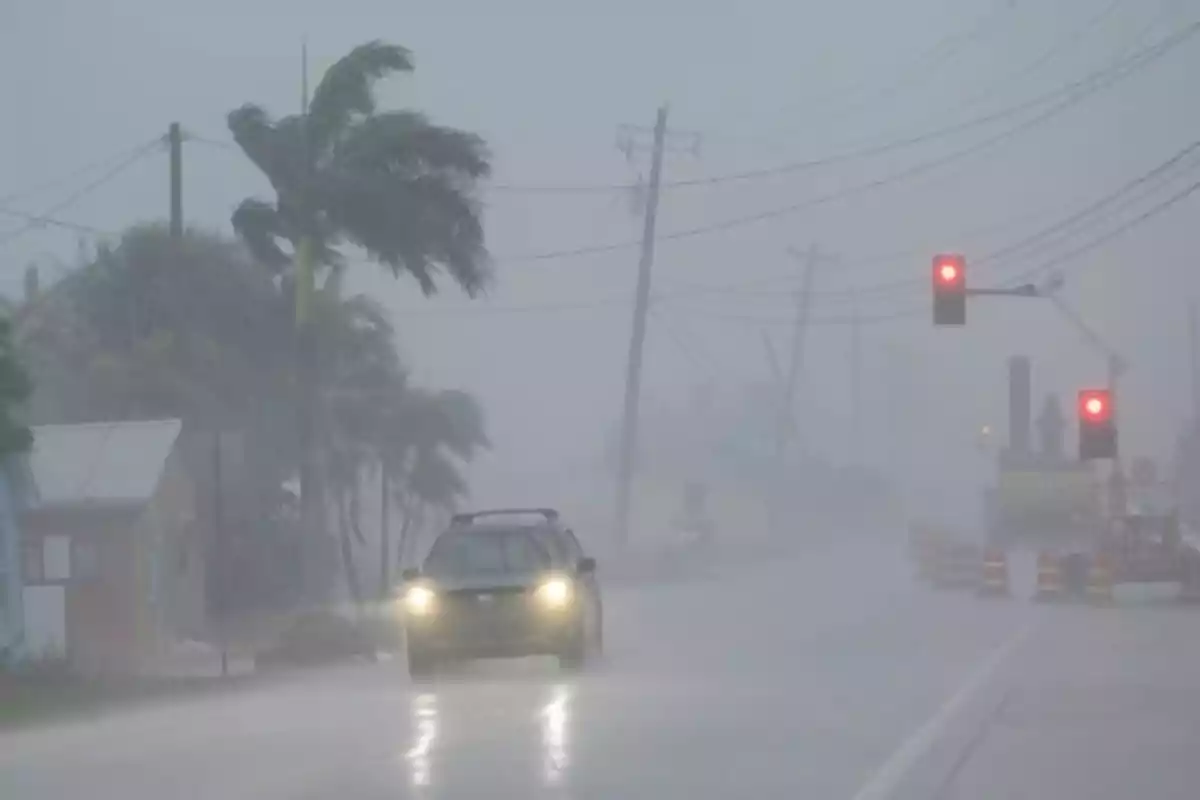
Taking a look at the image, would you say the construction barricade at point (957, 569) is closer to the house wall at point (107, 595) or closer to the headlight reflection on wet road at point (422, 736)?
the house wall at point (107, 595)

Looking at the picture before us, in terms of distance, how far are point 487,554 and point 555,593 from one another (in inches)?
52.8

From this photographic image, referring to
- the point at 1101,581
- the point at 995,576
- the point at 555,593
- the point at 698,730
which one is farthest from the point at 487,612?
the point at 995,576

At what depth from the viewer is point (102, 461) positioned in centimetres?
4388

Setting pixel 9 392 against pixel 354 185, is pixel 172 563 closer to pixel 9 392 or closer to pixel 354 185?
pixel 354 185

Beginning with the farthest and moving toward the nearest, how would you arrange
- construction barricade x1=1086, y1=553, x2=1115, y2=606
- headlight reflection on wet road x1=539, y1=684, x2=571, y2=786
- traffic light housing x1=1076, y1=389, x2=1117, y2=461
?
construction barricade x1=1086, y1=553, x2=1115, y2=606, traffic light housing x1=1076, y1=389, x2=1117, y2=461, headlight reflection on wet road x1=539, y1=684, x2=571, y2=786

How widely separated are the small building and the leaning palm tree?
3.15m

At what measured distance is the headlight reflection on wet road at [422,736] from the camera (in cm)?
1701

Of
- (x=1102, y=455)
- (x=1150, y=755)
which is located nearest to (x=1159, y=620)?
(x=1102, y=455)

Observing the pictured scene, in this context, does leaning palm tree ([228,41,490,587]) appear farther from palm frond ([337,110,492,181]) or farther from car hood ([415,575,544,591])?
car hood ([415,575,544,591])

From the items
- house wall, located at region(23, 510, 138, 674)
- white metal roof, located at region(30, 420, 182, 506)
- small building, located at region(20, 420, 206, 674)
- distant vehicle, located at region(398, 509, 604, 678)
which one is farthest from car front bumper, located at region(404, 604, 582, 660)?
house wall, located at region(23, 510, 138, 674)

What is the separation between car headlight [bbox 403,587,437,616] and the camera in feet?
95.2

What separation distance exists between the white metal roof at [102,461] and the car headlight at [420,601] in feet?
48.8

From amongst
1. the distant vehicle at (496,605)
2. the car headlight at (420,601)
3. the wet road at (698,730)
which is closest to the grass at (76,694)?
the wet road at (698,730)

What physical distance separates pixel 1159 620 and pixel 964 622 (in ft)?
11.8
